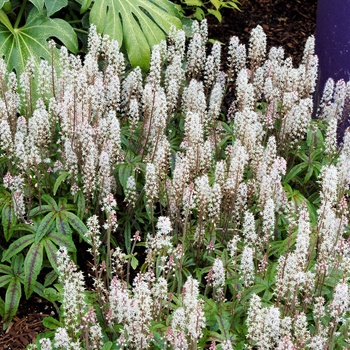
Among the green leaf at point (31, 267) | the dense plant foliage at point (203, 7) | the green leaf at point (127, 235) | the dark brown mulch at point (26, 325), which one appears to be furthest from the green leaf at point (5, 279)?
the dense plant foliage at point (203, 7)

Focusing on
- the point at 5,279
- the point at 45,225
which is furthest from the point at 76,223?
the point at 5,279

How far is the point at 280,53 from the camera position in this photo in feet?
18.8

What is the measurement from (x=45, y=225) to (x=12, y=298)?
0.45 m

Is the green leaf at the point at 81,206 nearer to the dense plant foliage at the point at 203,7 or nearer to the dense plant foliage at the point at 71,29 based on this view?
the dense plant foliage at the point at 71,29

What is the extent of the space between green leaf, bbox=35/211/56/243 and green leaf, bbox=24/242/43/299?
8cm

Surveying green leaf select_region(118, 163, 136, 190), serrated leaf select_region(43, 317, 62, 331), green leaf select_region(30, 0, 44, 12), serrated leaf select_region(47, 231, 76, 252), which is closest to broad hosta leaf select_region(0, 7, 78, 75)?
green leaf select_region(30, 0, 44, 12)

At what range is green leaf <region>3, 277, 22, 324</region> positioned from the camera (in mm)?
3981

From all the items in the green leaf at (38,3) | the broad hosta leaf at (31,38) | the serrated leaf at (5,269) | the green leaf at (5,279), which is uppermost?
the green leaf at (38,3)

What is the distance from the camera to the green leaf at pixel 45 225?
4066 mm

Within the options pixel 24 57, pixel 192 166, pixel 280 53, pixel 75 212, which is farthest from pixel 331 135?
pixel 24 57

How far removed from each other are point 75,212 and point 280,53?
2.32 metres

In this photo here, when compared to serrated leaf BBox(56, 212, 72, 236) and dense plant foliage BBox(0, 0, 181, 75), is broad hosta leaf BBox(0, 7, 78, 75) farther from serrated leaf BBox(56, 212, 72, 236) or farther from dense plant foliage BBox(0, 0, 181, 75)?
serrated leaf BBox(56, 212, 72, 236)

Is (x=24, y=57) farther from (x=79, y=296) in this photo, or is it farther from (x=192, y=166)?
(x=79, y=296)

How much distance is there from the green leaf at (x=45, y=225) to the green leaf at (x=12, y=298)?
286mm
